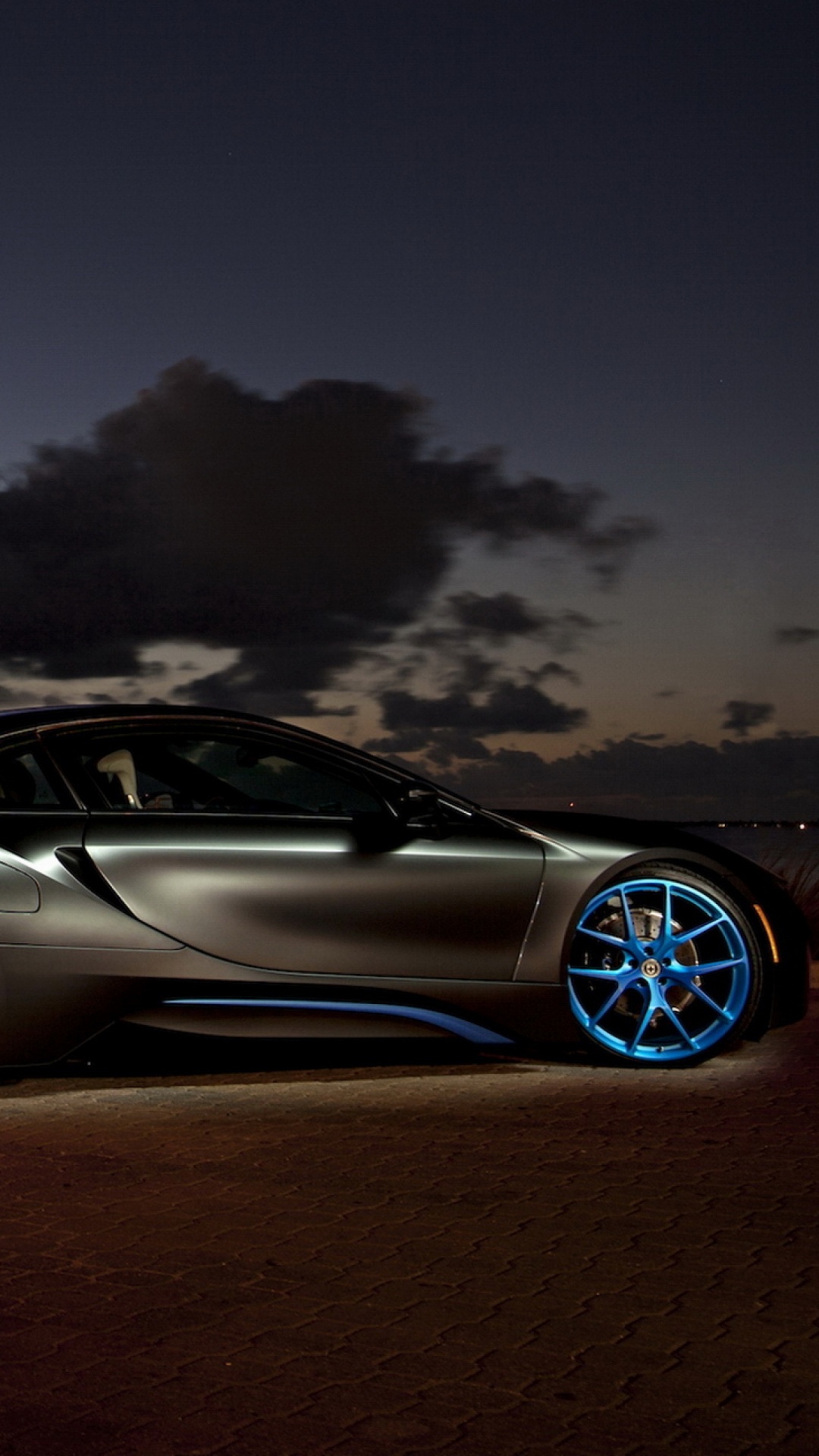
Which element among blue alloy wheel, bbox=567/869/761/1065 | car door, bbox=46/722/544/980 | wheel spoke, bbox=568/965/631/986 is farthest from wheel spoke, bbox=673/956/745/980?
car door, bbox=46/722/544/980

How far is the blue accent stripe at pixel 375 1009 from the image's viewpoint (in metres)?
6.70

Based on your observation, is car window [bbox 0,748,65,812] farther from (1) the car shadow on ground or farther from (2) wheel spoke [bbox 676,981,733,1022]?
(2) wheel spoke [bbox 676,981,733,1022]

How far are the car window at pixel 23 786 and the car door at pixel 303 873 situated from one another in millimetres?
119

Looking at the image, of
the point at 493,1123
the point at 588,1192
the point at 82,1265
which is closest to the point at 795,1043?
the point at 493,1123

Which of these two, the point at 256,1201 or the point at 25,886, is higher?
the point at 25,886

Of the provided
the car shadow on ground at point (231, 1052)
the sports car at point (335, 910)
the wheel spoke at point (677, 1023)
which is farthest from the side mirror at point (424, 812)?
the wheel spoke at point (677, 1023)

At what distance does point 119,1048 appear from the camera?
21.8 feet

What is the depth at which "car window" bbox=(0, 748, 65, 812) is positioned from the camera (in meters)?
6.77

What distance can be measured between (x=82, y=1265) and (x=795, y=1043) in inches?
195

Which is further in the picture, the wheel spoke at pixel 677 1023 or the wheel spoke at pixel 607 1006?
the wheel spoke at pixel 677 1023

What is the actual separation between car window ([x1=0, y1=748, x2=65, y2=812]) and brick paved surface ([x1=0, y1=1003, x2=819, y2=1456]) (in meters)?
1.21

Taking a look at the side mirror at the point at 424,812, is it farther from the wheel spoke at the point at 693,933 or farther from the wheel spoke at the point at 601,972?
the wheel spoke at the point at 693,933

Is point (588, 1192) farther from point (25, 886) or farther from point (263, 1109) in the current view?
point (25, 886)

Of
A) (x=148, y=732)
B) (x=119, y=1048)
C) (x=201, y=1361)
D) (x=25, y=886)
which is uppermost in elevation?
(x=148, y=732)
